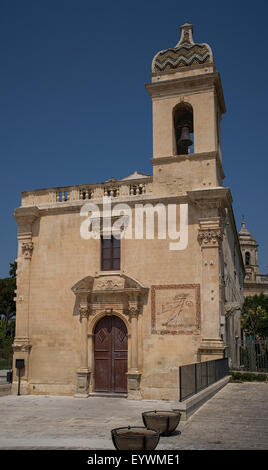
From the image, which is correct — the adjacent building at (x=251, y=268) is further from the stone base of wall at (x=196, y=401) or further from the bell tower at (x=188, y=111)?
the stone base of wall at (x=196, y=401)

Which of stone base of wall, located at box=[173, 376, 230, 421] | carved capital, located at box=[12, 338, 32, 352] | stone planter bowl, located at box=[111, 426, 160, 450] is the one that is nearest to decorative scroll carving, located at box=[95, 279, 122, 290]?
carved capital, located at box=[12, 338, 32, 352]

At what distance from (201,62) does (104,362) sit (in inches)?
508

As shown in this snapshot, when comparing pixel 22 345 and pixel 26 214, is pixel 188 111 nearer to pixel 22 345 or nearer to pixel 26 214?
pixel 26 214

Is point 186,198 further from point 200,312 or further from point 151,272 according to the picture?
point 200,312

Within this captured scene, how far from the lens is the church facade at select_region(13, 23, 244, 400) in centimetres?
1922

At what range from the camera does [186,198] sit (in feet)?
65.4

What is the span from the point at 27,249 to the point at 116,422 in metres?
10.5

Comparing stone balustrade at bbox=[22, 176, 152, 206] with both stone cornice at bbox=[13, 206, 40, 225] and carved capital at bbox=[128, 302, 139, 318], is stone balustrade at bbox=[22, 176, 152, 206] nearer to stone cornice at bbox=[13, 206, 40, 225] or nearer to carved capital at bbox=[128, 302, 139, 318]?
stone cornice at bbox=[13, 206, 40, 225]

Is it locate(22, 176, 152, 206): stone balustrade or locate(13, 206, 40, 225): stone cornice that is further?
locate(13, 206, 40, 225): stone cornice

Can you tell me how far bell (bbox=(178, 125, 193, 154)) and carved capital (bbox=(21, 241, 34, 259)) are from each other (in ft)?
25.6

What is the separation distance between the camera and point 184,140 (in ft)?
71.3

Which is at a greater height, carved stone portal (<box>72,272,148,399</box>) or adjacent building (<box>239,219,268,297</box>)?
adjacent building (<box>239,219,268,297</box>)

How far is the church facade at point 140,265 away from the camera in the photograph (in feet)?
63.1

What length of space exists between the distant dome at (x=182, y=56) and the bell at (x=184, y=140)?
8.41 ft
